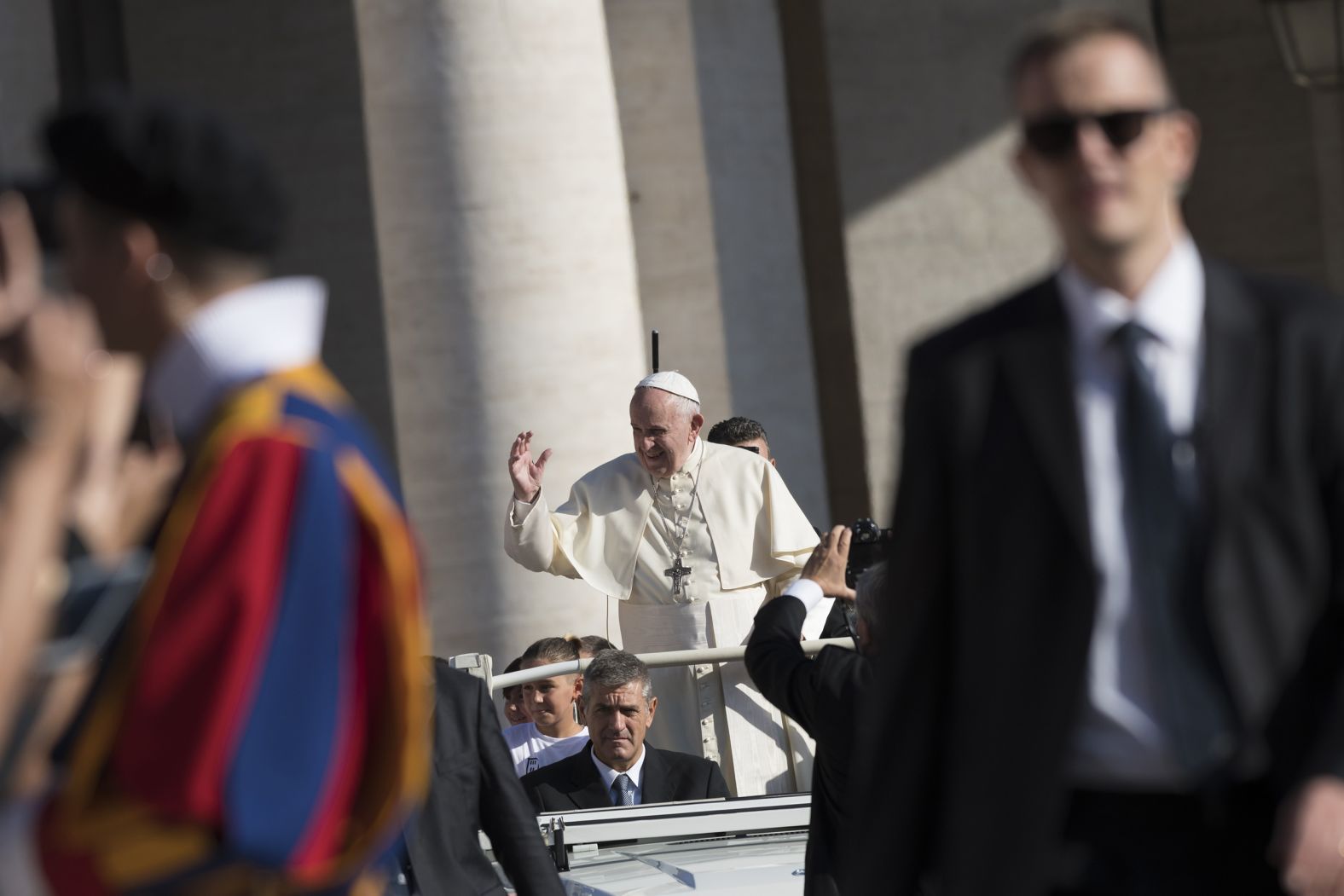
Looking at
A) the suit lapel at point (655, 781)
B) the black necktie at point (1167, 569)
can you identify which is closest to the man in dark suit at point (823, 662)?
the black necktie at point (1167, 569)

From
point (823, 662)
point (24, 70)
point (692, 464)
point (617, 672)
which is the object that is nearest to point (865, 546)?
point (823, 662)

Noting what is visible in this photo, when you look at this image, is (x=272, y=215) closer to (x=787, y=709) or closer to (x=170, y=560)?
(x=170, y=560)

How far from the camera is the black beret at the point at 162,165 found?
2043 millimetres

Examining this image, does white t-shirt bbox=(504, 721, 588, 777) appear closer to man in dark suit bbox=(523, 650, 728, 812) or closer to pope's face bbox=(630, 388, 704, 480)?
man in dark suit bbox=(523, 650, 728, 812)

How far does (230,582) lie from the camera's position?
1871mm

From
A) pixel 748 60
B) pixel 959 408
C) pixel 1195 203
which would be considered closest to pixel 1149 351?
pixel 959 408

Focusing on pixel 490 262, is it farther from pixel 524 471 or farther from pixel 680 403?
pixel 524 471

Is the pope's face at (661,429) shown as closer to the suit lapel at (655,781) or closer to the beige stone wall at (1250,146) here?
the suit lapel at (655,781)

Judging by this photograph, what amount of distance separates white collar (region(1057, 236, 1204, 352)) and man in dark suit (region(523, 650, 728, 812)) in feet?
16.0

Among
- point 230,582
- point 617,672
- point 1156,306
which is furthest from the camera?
point 617,672

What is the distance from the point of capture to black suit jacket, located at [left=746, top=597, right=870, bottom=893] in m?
3.81

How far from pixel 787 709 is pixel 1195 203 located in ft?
47.2

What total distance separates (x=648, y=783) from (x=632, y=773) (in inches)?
2.7

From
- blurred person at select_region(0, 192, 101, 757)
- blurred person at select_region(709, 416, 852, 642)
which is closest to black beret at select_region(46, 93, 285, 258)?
blurred person at select_region(0, 192, 101, 757)
